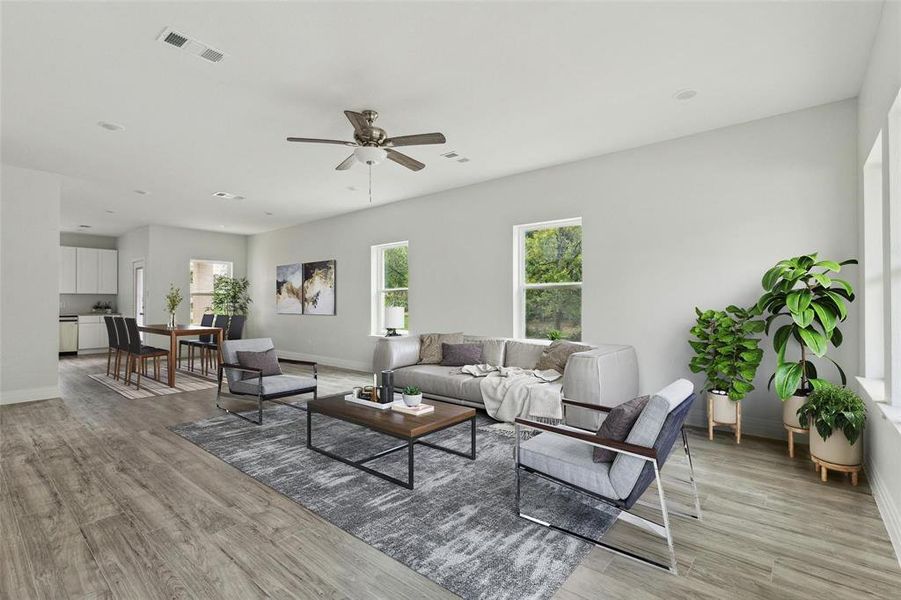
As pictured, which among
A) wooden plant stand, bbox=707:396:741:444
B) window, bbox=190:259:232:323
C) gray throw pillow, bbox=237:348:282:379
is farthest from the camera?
window, bbox=190:259:232:323

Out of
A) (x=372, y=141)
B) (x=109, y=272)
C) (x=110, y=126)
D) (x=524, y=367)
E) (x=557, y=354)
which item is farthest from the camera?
(x=109, y=272)

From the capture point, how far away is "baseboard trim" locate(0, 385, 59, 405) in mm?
5184

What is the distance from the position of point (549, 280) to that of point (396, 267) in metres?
2.88

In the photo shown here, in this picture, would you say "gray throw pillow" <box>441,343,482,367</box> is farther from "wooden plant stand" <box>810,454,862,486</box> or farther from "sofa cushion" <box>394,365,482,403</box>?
"wooden plant stand" <box>810,454,862,486</box>

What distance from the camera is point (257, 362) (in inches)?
185

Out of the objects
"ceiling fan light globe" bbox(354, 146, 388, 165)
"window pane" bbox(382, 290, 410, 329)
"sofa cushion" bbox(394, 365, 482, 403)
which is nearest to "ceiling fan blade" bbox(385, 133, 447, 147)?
"ceiling fan light globe" bbox(354, 146, 388, 165)

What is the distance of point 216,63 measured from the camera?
2.99 m

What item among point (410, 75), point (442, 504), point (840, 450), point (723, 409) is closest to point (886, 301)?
point (840, 450)

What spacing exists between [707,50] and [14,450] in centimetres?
604

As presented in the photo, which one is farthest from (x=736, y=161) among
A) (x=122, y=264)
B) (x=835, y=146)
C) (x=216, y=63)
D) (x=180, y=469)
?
(x=122, y=264)

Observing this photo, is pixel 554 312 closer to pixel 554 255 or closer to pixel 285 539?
pixel 554 255

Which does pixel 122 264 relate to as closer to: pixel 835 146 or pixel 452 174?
pixel 452 174

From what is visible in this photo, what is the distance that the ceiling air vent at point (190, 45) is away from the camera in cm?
269

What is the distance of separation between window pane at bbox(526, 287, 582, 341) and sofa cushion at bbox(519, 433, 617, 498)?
2.75 metres
